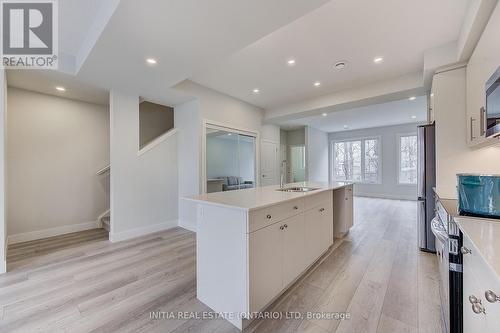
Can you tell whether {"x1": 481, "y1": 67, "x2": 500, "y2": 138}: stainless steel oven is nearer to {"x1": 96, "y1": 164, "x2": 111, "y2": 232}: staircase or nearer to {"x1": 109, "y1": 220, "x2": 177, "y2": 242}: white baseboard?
{"x1": 109, "y1": 220, "x2": 177, "y2": 242}: white baseboard

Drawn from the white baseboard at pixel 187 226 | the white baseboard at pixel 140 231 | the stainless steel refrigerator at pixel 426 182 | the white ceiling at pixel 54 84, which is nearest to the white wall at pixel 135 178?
the white baseboard at pixel 140 231

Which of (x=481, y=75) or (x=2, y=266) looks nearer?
(x=481, y=75)

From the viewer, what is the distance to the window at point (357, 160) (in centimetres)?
823

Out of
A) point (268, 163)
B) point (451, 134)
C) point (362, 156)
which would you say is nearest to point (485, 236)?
point (451, 134)

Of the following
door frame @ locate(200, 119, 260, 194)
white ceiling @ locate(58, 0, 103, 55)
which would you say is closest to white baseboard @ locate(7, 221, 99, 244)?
door frame @ locate(200, 119, 260, 194)

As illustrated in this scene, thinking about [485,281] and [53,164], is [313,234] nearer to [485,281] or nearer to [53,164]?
[485,281]

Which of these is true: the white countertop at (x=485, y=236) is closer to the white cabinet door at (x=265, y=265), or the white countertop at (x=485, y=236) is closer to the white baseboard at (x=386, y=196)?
the white cabinet door at (x=265, y=265)

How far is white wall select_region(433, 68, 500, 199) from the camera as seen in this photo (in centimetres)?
254

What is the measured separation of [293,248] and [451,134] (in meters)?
2.52

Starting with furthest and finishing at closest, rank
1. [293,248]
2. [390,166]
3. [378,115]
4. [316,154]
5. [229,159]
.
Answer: [316,154]
[390,166]
[378,115]
[229,159]
[293,248]

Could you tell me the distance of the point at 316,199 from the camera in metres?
2.52

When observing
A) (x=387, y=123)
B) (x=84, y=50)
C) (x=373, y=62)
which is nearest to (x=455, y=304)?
(x=373, y=62)

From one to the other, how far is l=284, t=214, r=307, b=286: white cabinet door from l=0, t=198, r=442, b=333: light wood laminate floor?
19 centimetres

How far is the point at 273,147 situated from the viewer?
616cm
